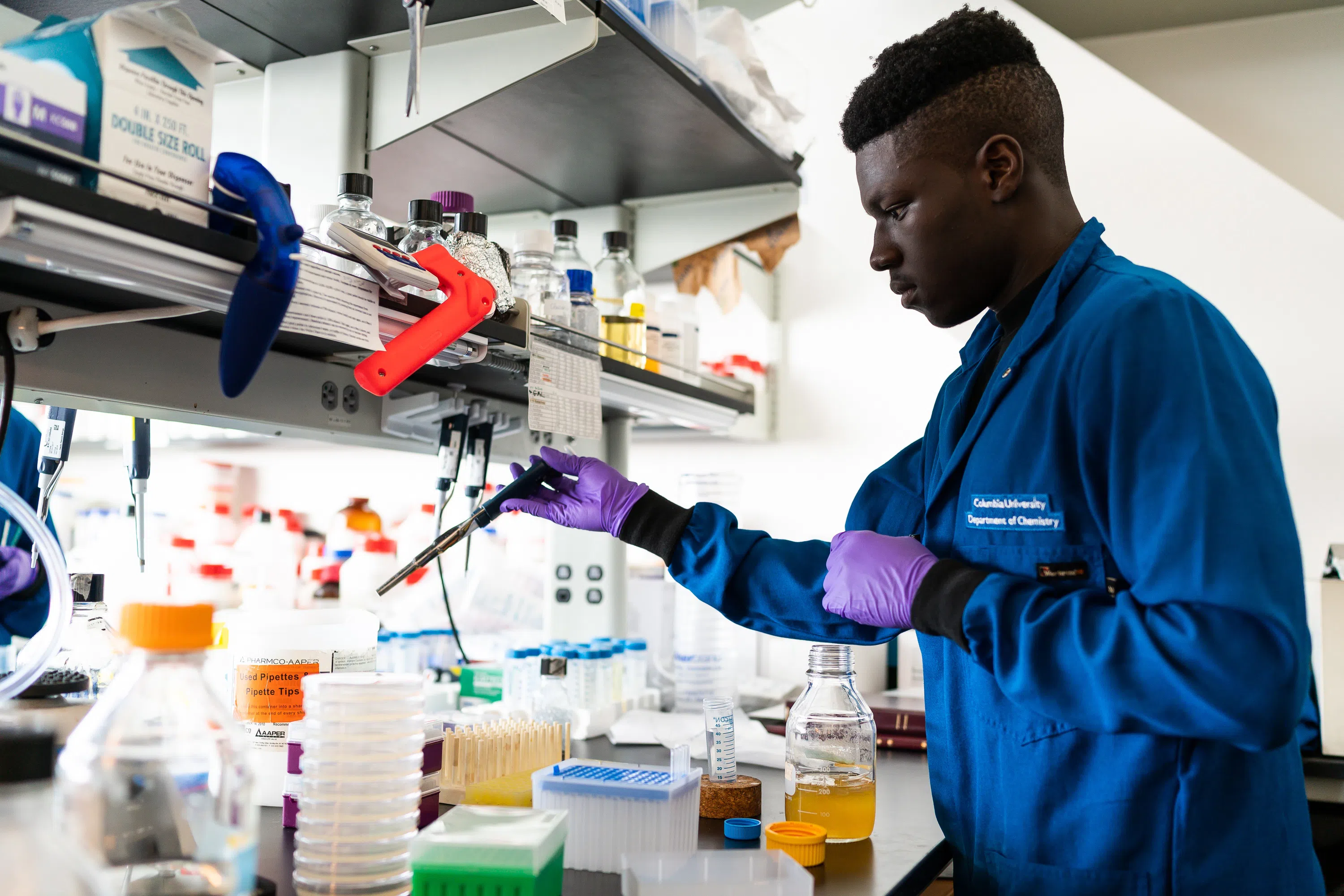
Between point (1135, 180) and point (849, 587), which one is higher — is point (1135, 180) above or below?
above

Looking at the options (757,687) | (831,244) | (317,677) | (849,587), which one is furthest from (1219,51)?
(317,677)

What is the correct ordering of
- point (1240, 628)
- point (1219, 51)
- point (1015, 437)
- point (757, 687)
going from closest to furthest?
point (1240, 628) → point (1015, 437) → point (757, 687) → point (1219, 51)

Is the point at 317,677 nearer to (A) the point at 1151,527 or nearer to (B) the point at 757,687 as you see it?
(A) the point at 1151,527

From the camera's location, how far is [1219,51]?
304 cm

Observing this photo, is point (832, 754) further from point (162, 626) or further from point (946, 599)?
point (162, 626)

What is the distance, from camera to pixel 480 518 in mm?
1485

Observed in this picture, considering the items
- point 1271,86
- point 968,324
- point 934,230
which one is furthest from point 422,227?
point 1271,86

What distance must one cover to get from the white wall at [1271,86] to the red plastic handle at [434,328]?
2719 mm

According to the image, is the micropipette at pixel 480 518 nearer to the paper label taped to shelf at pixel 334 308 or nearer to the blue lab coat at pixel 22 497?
the paper label taped to shelf at pixel 334 308

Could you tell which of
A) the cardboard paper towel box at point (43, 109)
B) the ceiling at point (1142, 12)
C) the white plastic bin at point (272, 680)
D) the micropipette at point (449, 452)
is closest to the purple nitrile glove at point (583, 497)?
the micropipette at point (449, 452)

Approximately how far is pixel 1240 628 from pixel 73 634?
4.39 ft

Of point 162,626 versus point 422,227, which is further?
point 422,227

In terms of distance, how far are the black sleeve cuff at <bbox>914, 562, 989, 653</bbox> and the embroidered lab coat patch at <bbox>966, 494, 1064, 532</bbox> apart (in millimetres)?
59

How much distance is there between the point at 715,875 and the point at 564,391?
0.80 m
